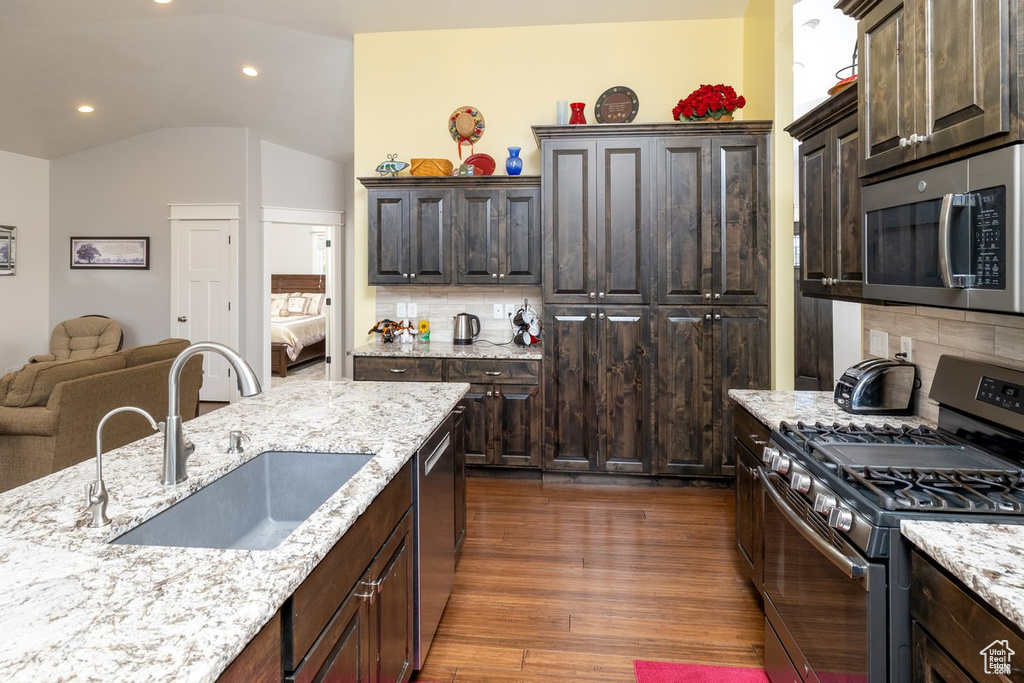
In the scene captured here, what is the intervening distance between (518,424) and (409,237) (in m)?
1.58

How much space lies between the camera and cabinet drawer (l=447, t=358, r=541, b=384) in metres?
4.18

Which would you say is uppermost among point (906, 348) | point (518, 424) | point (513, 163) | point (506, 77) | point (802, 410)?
point (506, 77)

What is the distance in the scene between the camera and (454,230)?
14.5ft

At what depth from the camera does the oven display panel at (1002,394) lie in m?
1.60

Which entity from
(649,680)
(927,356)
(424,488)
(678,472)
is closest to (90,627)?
(424,488)

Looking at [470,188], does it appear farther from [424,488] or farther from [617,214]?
[424,488]

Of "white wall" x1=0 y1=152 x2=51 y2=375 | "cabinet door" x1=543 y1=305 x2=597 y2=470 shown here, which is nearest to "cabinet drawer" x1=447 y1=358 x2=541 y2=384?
"cabinet door" x1=543 y1=305 x2=597 y2=470

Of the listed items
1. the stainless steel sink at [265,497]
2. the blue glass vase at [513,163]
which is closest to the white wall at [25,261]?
the blue glass vase at [513,163]

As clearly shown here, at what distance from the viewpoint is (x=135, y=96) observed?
6.18 m

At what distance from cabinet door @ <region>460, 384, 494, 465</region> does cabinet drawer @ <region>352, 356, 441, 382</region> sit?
0.89 ft

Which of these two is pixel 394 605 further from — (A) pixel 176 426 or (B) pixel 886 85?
(B) pixel 886 85

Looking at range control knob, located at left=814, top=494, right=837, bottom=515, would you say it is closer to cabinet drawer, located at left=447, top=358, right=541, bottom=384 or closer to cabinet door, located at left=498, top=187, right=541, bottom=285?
cabinet drawer, located at left=447, top=358, right=541, bottom=384

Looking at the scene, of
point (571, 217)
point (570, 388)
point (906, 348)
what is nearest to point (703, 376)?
point (570, 388)

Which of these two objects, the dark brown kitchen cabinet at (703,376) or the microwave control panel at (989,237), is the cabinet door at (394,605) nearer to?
the microwave control panel at (989,237)
